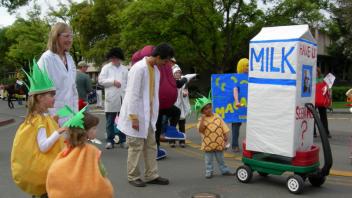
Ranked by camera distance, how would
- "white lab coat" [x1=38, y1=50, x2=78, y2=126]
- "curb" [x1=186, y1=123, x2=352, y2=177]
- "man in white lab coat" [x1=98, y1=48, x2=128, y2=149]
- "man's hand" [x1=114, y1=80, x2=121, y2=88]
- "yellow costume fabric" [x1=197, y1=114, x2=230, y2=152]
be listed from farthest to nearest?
"man in white lab coat" [x1=98, y1=48, x2=128, y2=149] < "man's hand" [x1=114, y1=80, x2=121, y2=88] < "curb" [x1=186, y1=123, x2=352, y2=177] < "yellow costume fabric" [x1=197, y1=114, x2=230, y2=152] < "white lab coat" [x1=38, y1=50, x2=78, y2=126]

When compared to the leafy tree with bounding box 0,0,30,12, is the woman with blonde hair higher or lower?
lower

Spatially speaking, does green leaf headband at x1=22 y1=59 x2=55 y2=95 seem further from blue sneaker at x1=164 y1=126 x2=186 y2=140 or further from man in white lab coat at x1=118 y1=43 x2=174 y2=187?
blue sneaker at x1=164 y1=126 x2=186 y2=140

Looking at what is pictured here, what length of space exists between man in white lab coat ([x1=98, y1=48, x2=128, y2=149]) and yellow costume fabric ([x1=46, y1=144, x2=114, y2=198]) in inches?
190

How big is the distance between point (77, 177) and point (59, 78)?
138cm

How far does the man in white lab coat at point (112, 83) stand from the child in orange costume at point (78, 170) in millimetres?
4757

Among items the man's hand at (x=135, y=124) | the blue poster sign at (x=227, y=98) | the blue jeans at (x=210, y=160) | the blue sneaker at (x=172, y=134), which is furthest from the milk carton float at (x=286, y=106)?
the blue sneaker at (x=172, y=134)

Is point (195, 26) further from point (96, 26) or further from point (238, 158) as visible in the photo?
point (238, 158)

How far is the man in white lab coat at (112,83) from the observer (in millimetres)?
8375

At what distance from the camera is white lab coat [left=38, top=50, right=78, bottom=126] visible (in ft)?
14.0

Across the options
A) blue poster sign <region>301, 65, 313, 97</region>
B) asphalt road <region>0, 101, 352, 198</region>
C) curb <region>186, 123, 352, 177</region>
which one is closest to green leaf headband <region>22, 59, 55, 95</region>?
asphalt road <region>0, 101, 352, 198</region>

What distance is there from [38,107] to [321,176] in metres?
3.57

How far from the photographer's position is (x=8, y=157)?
7898 mm

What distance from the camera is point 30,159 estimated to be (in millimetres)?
3602

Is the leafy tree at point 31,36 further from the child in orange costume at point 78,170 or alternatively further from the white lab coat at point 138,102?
the child in orange costume at point 78,170
